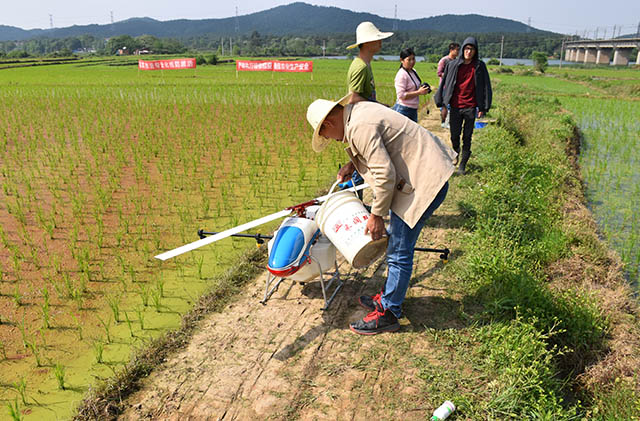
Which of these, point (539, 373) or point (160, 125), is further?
point (160, 125)

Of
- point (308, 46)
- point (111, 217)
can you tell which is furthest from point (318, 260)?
point (308, 46)

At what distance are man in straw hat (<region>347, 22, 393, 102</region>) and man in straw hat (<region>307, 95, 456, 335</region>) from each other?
0.96m

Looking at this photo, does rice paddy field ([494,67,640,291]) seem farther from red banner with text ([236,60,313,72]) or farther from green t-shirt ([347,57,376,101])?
red banner with text ([236,60,313,72])

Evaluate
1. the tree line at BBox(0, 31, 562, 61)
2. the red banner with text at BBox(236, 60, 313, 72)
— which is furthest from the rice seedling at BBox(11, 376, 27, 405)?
the tree line at BBox(0, 31, 562, 61)

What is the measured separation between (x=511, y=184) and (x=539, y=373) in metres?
A: 2.85

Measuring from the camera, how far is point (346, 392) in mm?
2123

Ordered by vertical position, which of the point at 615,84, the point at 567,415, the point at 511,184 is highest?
the point at 615,84

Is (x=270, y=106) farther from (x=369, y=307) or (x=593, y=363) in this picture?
(x=593, y=363)

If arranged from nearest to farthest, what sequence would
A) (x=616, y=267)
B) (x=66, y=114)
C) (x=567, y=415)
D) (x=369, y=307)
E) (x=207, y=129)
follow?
(x=567, y=415)
(x=369, y=307)
(x=616, y=267)
(x=207, y=129)
(x=66, y=114)

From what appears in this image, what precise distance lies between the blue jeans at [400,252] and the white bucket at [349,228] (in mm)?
95

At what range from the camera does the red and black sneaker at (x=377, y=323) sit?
2.54 metres

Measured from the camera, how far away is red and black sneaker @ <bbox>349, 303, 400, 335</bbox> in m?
2.54

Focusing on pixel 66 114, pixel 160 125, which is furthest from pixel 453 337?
pixel 66 114

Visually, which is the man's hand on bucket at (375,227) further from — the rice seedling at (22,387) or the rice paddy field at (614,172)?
the rice paddy field at (614,172)
